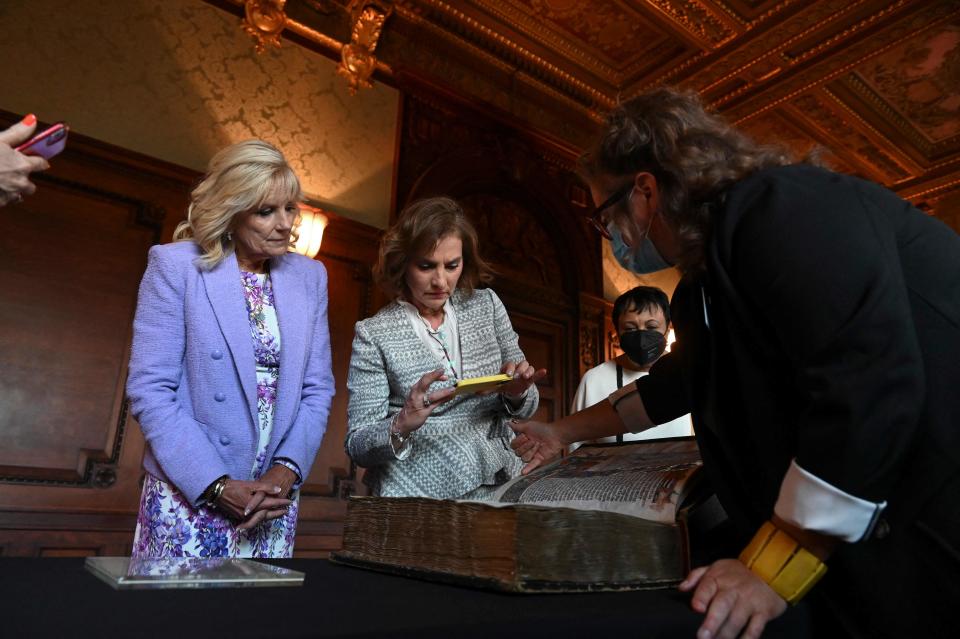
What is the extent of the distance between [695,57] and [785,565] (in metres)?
6.25

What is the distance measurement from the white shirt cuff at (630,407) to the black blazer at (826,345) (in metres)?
0.39

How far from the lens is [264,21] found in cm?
477

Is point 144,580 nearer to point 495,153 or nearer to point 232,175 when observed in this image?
point 232,175

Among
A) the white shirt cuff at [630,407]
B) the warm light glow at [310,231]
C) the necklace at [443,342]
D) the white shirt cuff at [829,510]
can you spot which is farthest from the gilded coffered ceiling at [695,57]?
the white shirt cuff at [829,510]

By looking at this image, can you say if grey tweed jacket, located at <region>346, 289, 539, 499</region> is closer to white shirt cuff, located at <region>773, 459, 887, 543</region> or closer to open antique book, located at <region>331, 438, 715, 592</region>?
open antique book, located at <region>331, 438, 715, 592</region>

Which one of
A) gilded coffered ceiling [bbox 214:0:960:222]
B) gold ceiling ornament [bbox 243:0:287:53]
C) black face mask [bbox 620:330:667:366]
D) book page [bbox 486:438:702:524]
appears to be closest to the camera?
book page [bbox 486:438:702:524]

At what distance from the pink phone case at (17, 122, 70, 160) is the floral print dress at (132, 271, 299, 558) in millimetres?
606

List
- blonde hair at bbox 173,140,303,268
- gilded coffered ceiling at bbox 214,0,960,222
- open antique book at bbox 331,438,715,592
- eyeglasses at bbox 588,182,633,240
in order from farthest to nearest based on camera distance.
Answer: gilded coffered ceiling at bbox 214,0,960,222
blonde hair at bbox 173,140,303,268
eyeglasses at bbox 588,182,633,240
open antique book at bbox 331,438,715,592

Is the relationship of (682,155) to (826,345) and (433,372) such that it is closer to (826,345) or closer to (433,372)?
(826,345)

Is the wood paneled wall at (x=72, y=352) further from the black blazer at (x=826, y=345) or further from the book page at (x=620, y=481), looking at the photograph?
the black blazer at (x=826, y=345)

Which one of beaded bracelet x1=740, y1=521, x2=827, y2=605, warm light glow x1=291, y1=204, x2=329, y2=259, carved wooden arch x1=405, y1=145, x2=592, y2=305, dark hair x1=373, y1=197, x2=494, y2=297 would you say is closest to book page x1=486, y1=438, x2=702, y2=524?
beaded bracelet x1=740, y1=521, x2=827, y2=605

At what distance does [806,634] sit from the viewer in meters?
0.75

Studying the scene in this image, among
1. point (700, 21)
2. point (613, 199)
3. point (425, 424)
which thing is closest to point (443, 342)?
point (425, 424)

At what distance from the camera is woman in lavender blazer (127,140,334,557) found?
1.59 meters
